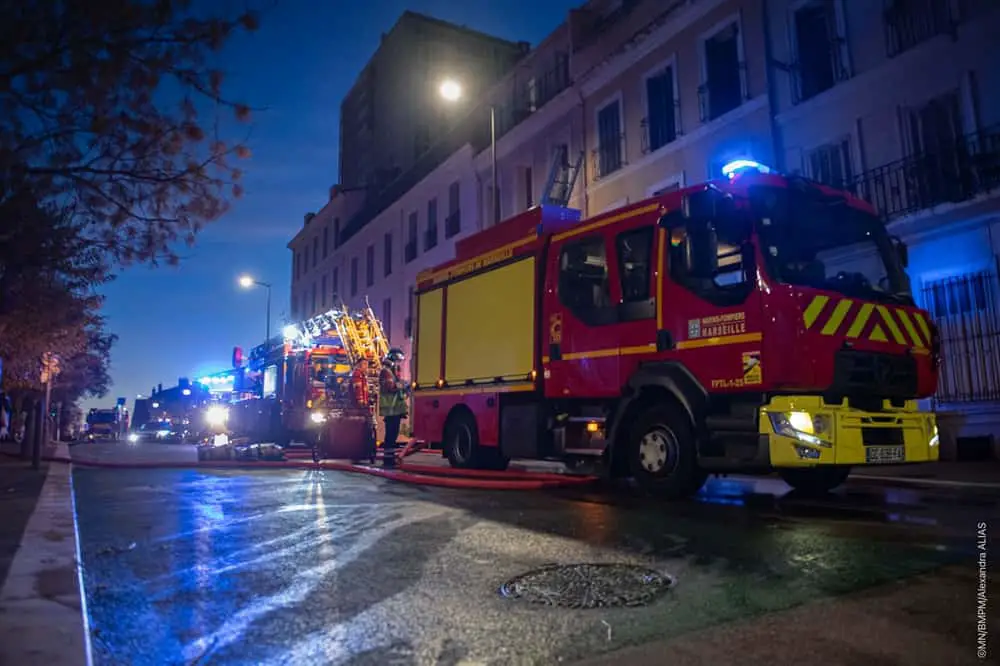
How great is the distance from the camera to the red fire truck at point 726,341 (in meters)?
6.70

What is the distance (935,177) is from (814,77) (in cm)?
417

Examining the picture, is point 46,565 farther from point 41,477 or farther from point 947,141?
point 947,141

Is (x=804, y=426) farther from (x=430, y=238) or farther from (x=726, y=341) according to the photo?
(x=430, y=238)

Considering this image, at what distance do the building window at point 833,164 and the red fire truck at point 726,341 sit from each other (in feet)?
25.3

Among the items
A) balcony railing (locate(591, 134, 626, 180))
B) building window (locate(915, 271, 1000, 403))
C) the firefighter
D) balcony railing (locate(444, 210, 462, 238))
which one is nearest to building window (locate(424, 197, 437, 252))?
balcony railing (locate(444, 210, 462, 238))

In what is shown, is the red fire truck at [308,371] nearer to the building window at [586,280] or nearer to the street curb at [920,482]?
the building window at [586,280]

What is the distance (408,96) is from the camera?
42.9m

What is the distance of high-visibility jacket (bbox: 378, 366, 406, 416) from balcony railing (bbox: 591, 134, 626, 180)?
1023 centimetres

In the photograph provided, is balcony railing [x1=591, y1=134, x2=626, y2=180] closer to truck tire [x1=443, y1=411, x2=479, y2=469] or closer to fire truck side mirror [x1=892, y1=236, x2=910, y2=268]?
truck tire [x1=443, y1=411, x2=479, y2=469]

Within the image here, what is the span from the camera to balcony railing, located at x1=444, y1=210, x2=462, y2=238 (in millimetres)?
29325

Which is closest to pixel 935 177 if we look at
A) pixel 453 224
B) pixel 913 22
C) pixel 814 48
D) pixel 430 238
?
pixel 913 22

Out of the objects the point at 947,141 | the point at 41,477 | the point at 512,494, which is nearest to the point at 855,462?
the point at 512,494

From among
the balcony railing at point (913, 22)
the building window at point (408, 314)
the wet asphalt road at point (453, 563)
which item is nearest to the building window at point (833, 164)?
the balcony railing at point (913, 22)

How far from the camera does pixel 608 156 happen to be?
70.8 ft
